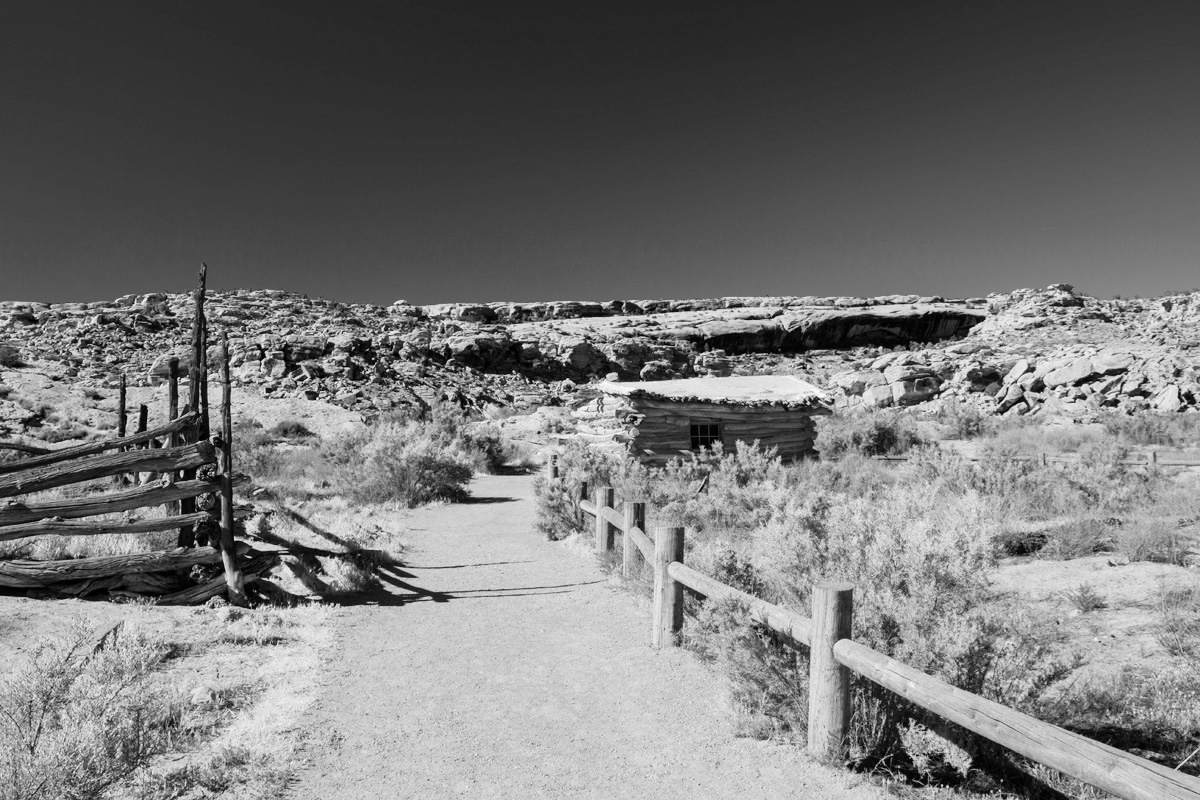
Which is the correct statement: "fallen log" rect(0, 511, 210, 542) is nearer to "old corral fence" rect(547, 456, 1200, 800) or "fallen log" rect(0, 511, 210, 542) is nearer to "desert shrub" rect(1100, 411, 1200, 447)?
"old corral fence" rect(547, 456, 1200, 800)

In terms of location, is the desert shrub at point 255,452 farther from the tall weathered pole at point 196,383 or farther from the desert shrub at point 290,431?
the tall weathered pole at point 196,383

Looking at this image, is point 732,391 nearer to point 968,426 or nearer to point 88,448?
point 968,426

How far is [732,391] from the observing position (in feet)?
56.3

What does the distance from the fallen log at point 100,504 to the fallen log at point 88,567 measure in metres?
0.42

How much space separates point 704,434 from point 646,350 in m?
36.4

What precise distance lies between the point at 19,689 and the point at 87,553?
4581 mm

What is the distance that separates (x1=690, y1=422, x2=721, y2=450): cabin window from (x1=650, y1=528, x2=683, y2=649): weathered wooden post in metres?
10.9

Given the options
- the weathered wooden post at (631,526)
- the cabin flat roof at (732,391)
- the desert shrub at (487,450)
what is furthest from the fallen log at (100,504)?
the desert shrub at (487,450)

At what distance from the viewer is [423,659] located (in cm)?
535

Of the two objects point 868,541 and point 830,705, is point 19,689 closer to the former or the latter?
point 830,705

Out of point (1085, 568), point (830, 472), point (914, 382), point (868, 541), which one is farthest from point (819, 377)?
point (868, 541)

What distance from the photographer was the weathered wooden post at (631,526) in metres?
6.96

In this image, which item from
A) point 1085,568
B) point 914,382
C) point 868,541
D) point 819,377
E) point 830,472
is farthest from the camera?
point 819,377

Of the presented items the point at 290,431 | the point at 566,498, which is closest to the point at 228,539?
the point at 566,498
